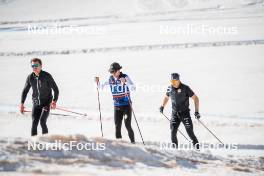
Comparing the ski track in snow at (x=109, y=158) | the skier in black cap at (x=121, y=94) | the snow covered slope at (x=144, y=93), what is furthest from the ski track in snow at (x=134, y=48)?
the ski track in snow at (x=109, y=158)

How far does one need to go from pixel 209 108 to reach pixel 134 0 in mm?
48405

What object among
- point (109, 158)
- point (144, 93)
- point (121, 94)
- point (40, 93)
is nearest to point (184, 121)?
point (121, 94)

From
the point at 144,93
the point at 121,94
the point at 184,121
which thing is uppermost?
the point at 144,93

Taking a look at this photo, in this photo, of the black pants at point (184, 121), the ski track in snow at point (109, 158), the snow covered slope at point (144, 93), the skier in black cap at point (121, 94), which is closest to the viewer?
the ski track in snow at point (109, 158)

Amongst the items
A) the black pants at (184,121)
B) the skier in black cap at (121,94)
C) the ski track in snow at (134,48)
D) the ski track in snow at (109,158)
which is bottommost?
the ski track in snow at (109,158)

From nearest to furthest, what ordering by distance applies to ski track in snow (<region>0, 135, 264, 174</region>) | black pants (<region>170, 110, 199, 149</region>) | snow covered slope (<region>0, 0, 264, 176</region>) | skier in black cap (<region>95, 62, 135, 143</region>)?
1. ski track in snow (<region>0, 135, 264, 174</region>)
2. snow covered slope (<region>0, 0, 264, 176</region>)
3. skier in black cap (<region>95, 62, 135, 143</region>)
4. black pants (<region>170, 110, 199, 149</region>)

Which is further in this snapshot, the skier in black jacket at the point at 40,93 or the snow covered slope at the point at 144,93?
the skier in black jacket at the point at 40,93

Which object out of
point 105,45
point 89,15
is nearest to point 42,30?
point 105,45

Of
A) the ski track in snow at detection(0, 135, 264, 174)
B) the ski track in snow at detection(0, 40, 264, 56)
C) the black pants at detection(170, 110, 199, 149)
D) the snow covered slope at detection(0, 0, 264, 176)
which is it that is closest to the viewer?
the ski track in snow at detection(0, 135, 264, 174)

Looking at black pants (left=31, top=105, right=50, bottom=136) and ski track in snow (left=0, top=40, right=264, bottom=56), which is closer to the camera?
black pants (left=31, top=105, right=50, bottom=136)

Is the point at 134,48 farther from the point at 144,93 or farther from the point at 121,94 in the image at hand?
the point at 121,94

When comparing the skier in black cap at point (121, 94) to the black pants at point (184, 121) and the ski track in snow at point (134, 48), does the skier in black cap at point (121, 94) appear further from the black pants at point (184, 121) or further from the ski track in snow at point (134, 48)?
the ski track in snow at point (134, 48)

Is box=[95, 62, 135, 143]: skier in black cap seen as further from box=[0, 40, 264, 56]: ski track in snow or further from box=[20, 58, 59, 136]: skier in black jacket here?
box=[0, 40, 264, 56]: ski track in snow

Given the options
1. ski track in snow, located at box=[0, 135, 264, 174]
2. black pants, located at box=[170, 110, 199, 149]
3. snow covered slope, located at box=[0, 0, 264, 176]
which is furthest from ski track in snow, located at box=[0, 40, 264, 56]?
ski track in snow, located at box=[0, 135, 264, 174]
